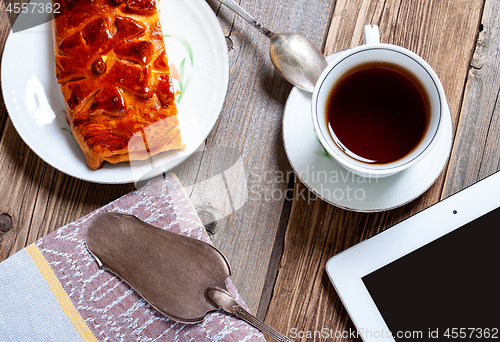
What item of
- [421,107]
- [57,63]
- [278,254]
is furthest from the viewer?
[278,254]

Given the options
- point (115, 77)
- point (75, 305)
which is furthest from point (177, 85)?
point (75, 305)

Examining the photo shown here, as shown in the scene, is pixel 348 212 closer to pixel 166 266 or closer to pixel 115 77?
pixel 166 266

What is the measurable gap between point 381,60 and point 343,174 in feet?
0.80

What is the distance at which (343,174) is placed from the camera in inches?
32.2

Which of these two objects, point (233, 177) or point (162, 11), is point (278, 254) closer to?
point (233, 177)

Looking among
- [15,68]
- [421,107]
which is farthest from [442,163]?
[15,68]

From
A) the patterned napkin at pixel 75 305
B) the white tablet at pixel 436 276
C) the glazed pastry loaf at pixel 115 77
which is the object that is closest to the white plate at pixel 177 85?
the glazed pastry loaf at pixel 115 77

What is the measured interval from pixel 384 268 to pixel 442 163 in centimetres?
26

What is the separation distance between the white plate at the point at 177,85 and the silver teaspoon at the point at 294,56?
9 cm

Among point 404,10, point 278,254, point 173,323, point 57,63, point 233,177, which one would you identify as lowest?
point 173,323

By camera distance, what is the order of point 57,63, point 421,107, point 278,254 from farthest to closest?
point 278,254, point 57,63, point 421,107

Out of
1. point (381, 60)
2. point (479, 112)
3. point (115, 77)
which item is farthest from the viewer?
point (479, 112)

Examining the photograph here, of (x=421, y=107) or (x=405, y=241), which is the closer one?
(x=421, y=107)

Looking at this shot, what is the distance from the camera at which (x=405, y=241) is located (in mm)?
860
